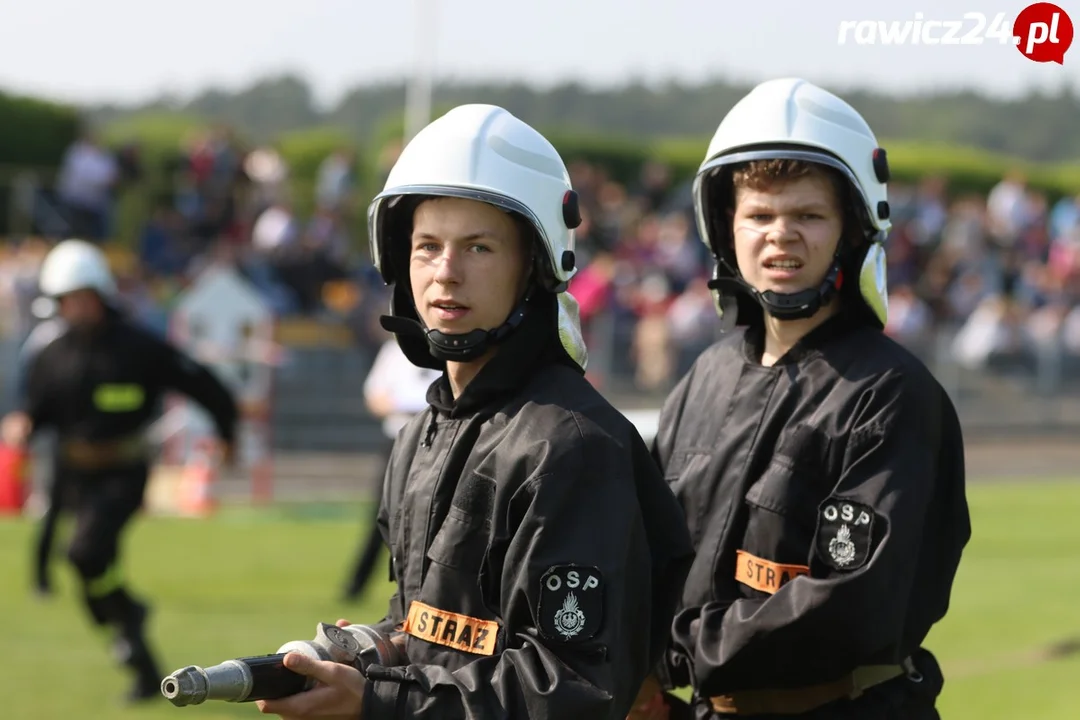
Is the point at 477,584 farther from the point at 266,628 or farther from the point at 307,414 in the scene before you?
the point at 307,414

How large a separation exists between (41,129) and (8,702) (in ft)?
84.5

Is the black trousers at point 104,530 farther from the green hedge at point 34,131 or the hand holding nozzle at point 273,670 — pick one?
the green hedge at point 34,131

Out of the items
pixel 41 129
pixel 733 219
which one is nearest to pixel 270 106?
pixel 41 129

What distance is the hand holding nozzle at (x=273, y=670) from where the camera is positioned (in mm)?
2953

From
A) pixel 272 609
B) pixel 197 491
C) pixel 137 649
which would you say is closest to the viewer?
pixel 137 649

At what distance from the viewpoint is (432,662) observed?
10.8ft

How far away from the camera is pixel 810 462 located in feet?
13.0

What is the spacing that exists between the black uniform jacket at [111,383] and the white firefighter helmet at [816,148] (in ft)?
21.1

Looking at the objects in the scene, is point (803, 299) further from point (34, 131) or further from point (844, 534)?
point (34, 131)

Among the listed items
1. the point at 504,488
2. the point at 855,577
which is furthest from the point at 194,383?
the point at 504,488

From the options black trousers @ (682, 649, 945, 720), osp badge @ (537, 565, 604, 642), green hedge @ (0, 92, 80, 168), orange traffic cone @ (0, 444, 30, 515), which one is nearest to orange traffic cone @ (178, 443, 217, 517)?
orange traffic cone @ (0, 444, 30, 515)

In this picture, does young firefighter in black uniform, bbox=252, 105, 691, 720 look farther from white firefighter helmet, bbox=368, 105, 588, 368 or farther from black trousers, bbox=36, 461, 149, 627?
black trousers, bbox=36, 461, 149, 627

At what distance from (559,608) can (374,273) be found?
21015 millimetres

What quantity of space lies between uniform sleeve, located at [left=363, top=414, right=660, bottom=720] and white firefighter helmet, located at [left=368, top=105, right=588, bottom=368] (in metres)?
0.41
